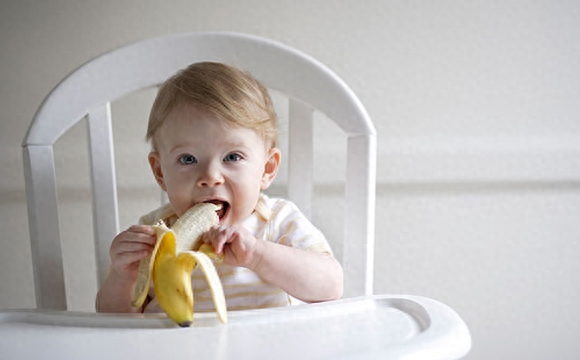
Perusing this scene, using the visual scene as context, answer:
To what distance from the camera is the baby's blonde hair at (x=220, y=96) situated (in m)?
0.68

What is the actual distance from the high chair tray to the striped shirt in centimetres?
16

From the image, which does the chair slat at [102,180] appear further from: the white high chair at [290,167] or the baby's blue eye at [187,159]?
the baby's blue eye at [187,159]

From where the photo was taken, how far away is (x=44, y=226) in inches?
28.6

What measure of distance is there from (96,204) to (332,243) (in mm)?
514

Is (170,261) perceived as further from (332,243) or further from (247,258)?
(332,243)

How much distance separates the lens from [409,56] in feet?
3.46

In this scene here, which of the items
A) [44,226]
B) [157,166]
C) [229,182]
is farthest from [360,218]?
[44,226]

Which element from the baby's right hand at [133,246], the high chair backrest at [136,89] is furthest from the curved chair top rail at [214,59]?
the baby's right hand at [133,246]

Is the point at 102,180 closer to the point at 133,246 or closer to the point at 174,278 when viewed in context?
the point at 133,246

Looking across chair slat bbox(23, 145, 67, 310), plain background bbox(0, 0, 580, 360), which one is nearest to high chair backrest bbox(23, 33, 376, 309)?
chair slat bbox(23, 145, 67, 310)

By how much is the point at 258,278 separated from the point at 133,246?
206mm

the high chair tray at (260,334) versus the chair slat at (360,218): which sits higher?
the chair slat at (360,218)

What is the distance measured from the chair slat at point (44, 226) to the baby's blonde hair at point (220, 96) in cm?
15

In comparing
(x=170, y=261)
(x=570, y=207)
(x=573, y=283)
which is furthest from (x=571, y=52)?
(x=170, y=261)
